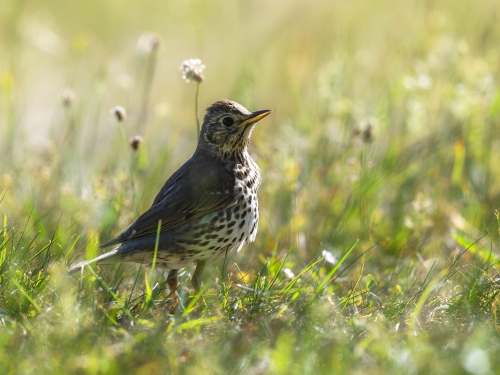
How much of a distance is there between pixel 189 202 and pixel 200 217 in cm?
14

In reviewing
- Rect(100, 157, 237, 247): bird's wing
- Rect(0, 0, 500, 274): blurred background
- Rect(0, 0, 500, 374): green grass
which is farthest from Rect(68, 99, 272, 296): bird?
Rect(0, 0, 500, 274): blurred background

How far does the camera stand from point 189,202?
195 inches

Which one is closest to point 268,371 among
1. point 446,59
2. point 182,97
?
point 446,59

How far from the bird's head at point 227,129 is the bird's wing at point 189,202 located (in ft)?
0.78

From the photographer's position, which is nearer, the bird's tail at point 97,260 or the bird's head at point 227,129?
the bird's tail at point 97,260

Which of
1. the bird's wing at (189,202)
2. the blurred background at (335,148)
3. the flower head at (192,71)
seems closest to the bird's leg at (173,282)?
the bird's wing at (189,202)

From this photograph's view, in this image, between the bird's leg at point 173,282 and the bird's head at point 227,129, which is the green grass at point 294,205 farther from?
the bird's head at point 227,129

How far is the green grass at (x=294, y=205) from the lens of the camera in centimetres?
351

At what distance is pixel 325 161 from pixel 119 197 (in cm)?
191

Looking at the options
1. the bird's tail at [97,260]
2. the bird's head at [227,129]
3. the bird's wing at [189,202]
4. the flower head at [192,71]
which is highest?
the flower head at [192,71]

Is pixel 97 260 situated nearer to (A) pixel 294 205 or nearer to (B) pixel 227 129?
(B) pixel 227 129

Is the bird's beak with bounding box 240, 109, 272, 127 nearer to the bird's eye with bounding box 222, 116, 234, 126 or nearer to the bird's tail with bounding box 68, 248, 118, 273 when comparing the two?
the bird's eye with bounding box 222, 116, 234, 126

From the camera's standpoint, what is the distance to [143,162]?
602 centimetres

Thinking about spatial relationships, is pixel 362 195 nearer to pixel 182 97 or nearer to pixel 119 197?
pixel 119 197
